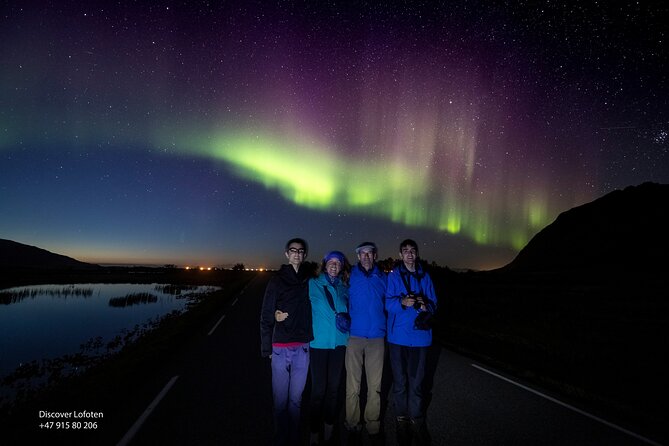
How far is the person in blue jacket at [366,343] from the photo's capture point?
4.39 m

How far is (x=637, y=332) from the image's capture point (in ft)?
55.4

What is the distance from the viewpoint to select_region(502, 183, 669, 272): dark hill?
5187 inches

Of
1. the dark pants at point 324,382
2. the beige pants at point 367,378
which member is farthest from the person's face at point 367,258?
the dark pants at point 324,382

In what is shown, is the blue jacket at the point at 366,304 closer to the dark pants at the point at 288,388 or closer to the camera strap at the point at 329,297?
the camera strap at the point at 329,297

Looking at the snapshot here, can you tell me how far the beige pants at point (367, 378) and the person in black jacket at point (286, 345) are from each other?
2.08 feet

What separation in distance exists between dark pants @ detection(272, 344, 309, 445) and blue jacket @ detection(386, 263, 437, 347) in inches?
47.1

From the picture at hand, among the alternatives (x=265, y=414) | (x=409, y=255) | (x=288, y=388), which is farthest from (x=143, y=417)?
(x=409, y=255)

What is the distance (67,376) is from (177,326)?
13.7ft

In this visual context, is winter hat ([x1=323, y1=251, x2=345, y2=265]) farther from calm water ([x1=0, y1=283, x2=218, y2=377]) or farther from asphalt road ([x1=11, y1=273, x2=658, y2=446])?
calm water ([x1=0, y1=283, x2=218, y2=377])

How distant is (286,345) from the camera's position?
403cm

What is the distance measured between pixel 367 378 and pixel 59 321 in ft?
72.5

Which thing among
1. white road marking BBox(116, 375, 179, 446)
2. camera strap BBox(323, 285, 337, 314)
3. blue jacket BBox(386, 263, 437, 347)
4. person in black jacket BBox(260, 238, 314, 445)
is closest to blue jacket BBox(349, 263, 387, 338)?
blue jacket BBox(386, 263, 437, 347)

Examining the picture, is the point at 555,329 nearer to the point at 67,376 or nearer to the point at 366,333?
the point at 366,333

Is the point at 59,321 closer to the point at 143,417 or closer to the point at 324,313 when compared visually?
the point at 143,417
